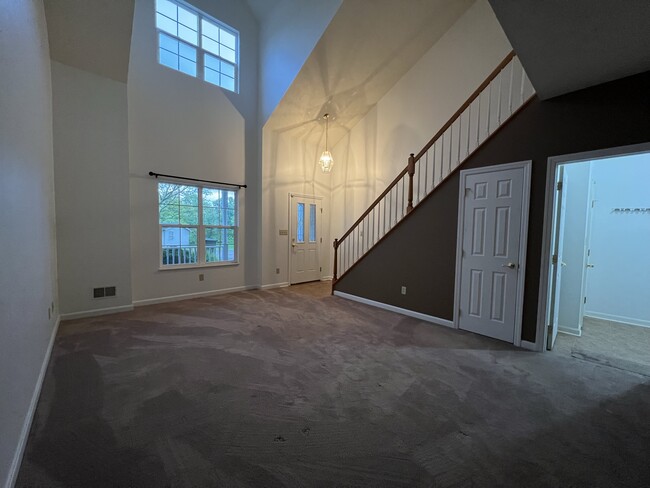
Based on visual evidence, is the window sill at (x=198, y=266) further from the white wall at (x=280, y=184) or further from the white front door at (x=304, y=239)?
the white front door at (x=304, y=239)

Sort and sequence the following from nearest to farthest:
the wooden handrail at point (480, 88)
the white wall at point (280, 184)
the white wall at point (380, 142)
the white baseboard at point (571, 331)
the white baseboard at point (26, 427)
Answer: the white baseboard at point (26, 427), the wooden handrail at point (480, 88), the white baseboard at point (571, 331), the white wall at point (380, 142), the white wall at point (280, 184)

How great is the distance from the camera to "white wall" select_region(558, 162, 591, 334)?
3.53 metres

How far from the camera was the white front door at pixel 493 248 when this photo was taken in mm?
3225

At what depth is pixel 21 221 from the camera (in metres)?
1.95

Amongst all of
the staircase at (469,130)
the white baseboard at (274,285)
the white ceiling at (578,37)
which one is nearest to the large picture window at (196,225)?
the white baseboard at (274,285)

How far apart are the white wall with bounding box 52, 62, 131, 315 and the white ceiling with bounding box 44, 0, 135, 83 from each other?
204 mm

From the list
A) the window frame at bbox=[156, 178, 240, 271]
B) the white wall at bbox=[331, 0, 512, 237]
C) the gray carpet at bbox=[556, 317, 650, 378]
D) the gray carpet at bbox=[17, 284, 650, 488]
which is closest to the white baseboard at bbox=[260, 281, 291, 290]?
the window frame at bbox=[156, 178, 240, 271]

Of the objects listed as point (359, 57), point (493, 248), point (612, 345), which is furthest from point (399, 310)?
point (359, 57)

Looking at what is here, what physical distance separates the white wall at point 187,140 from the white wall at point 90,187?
287mm

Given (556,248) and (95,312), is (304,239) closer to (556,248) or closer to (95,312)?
(95,312)

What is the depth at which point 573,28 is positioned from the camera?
6.54ft

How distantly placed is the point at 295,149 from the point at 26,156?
4806mm

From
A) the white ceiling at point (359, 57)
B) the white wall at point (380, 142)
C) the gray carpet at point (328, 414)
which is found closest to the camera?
the gray carpet at point (328, 414)

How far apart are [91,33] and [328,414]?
4.88 m
